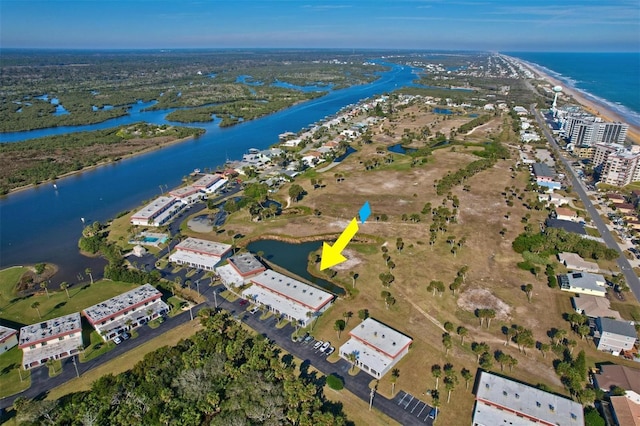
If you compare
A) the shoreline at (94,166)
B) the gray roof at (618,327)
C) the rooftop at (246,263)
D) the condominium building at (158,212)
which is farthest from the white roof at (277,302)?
the shoreline at (94,166)

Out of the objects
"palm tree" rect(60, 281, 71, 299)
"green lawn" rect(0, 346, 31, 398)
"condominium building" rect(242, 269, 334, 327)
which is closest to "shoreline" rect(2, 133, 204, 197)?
"palm tree" rect(60, 281, 71, 299)

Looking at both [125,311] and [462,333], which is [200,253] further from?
[462,333]

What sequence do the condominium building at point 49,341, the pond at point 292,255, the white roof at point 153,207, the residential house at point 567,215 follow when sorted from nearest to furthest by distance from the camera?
the condominium building at point 49,341
the pond at point 292,255
the residential house at point 567,215
the white roof at point 153,207

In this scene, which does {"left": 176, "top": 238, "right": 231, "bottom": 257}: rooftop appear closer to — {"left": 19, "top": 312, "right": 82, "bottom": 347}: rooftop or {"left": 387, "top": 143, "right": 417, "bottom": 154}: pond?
{"left": 19, "top": 312, "right": 82, "bottom": 347}: rooftop

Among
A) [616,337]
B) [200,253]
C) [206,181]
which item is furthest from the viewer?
[206,181]

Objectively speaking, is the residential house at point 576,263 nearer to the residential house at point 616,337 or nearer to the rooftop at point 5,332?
the residential house at point 616,337

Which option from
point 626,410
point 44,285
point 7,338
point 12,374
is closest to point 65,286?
point 44,285

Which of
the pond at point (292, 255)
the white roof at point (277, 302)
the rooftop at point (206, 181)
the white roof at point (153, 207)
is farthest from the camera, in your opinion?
the rooftop at point (206, 181)
